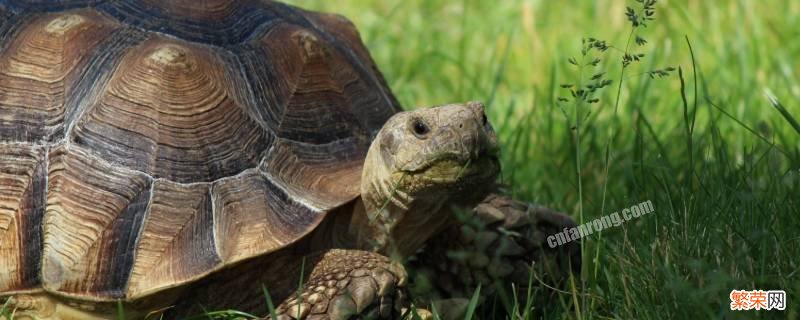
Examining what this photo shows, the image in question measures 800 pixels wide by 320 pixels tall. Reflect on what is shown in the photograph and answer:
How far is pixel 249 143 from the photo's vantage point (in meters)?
3.48

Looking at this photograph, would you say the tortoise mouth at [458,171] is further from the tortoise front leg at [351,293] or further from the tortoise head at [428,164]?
the tortoise front leg at [351,293]

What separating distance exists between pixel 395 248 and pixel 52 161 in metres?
1.04

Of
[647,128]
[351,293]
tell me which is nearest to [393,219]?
[351,293]

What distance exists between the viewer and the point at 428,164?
3217 mm

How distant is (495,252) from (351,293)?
0.70 meters

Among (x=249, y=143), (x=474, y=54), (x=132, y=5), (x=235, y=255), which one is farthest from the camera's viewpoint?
(x=474, y=54)

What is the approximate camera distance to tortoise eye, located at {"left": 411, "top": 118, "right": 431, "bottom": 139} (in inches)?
128

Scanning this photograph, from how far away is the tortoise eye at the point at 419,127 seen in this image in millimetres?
3258

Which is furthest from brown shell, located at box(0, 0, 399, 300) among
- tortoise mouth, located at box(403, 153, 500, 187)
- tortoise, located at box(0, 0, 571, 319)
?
tortoise mouth, located at box(403, 153, 500, 187)

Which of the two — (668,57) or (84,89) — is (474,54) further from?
(84,89)

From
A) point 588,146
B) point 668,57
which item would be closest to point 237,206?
point 588,146

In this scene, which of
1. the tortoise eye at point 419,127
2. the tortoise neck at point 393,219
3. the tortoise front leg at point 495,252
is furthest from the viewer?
the tortoise front leg at point 495,252

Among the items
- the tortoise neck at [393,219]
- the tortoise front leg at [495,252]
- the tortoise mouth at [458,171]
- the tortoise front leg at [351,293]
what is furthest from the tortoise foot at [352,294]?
the tortoise front leg at [495,252]

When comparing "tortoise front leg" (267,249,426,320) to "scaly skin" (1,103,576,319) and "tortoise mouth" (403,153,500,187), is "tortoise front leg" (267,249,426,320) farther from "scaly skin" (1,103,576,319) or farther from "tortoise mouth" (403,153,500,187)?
"tortoise mouth" (403,153,500,187)
